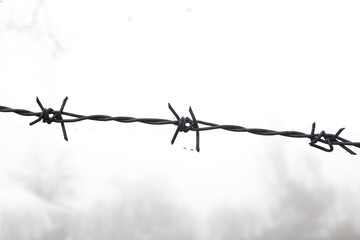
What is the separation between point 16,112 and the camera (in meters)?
3.44

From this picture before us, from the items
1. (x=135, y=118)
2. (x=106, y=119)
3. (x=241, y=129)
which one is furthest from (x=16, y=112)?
(x=241, y=129)

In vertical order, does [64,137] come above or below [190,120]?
below

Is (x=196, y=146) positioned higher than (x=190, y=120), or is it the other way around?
(x=190, y=120)

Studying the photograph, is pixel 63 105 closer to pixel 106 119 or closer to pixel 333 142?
pixel 106 119

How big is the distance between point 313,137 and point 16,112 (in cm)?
248

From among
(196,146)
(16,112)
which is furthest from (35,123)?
(196,146)

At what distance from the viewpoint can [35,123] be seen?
137 inches

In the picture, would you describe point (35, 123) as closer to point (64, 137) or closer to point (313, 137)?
point (64, 137)

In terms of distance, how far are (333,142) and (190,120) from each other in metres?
1.22

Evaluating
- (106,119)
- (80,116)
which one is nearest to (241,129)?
(106,119)

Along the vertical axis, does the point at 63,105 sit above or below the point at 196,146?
above

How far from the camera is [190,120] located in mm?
3512

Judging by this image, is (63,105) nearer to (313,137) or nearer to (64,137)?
(64,137)

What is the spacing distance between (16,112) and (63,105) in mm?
387
